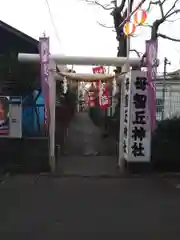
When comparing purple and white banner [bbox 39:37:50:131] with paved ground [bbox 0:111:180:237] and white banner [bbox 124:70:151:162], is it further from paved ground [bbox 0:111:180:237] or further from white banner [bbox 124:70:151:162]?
paved ground [bbox 0:111:180:237]

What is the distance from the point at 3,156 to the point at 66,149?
16.5 feet

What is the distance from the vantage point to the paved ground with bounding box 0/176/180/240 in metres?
7.40

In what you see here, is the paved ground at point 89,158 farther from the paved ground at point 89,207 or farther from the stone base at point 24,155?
the stone base at point 24,155

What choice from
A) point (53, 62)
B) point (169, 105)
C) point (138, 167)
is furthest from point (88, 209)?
point (169, 105)

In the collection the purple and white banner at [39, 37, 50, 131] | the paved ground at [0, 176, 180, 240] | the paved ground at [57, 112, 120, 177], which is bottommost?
Result: the paved ground at [0, 176, 180, 240]

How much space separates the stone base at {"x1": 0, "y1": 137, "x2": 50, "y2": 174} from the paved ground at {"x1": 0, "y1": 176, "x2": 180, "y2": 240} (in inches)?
36.4

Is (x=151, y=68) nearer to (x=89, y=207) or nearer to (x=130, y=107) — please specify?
(x=130, y=107)

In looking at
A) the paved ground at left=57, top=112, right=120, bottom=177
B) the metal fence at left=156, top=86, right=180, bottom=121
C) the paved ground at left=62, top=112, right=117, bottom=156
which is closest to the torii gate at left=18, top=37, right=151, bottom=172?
the paved ground at left=57, top=112, right=120, bottom=177

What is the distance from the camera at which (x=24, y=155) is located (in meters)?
13.9

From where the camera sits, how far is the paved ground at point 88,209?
7402 millimetres

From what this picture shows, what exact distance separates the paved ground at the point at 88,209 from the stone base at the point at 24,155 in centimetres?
92

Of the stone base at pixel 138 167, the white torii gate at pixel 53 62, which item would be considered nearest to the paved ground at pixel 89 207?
the stone base at pixel 138 167

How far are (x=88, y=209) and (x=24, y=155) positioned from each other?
5246 millimetres

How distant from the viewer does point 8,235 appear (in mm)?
7156
